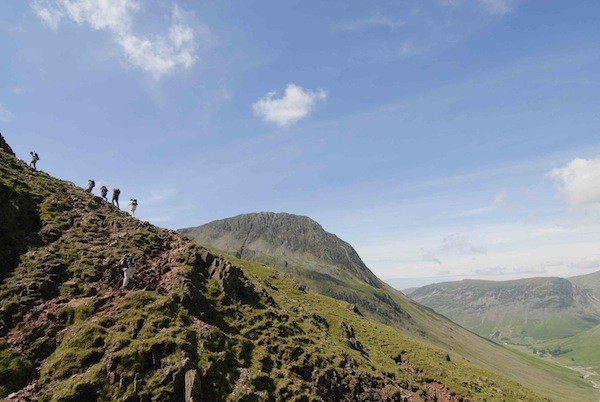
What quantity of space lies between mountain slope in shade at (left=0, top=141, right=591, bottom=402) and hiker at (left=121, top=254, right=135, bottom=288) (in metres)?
0.66

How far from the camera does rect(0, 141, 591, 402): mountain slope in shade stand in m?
27.2

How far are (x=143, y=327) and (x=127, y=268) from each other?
7.48m

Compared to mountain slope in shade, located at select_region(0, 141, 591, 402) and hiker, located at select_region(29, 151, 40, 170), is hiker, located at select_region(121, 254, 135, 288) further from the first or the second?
hiker, located at select_region(29, 151, 40, 170)

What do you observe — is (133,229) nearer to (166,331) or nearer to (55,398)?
(166,331)

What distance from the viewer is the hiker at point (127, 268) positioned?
35.3 m

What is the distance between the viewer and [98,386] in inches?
1024

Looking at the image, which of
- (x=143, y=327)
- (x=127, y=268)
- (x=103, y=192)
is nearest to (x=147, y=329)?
(x=143, y=327)

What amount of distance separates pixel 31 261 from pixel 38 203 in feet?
34.5

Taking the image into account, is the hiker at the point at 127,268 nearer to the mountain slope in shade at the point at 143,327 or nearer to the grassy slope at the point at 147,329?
the mountain slope in shade at the point at 143,327

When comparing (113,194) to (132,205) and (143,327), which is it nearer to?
(132,205)

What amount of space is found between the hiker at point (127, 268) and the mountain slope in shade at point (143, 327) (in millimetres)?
664

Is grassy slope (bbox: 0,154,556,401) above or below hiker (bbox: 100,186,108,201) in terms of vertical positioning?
below

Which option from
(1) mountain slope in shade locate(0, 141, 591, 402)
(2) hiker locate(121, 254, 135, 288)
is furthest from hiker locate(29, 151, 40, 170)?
(2) hiker locate(121, 254, 135, 288)

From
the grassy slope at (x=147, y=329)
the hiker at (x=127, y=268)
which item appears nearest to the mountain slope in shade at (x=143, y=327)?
the grassy slope at (x=147, y=329)
